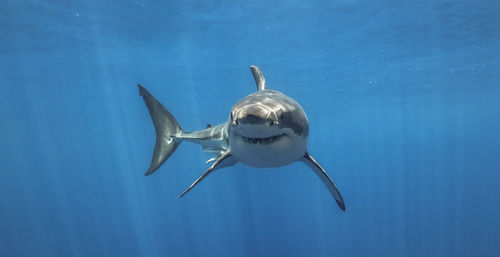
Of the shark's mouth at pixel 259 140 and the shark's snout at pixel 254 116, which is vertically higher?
the shark's snout at pixel 254 116

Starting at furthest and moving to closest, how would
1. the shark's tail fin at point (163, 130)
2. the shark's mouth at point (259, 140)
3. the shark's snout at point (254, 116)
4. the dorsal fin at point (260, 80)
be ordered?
1. the shark's tail fin at point (163, 130)
2. the dorsal fin at point (260, 80)
3. the shark's mouth at point (259, 140)
4. the shark's snout at point (254, 116)

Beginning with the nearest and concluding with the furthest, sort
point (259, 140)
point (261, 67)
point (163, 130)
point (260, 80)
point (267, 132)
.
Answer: point (267, 132) < point (259, 140) < point (260, 80) < point (163, 130) < point (261, 67)

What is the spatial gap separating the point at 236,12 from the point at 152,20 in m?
4.01

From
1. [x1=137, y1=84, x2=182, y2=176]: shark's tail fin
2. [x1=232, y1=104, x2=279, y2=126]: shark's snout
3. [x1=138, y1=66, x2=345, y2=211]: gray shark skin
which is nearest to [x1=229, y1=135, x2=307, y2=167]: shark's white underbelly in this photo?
[x1=138, y1=66, x2=345, y2=211]: gray shark skin

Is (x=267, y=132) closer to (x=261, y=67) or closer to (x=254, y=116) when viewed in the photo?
(x=254, y=116)

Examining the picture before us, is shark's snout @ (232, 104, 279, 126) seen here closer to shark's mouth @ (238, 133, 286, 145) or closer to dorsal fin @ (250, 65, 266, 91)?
shark's mouth @ (238, 133, 286, 145)

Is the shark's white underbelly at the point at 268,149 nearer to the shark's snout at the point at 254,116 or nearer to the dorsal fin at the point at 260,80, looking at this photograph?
the shark's snout at the point at 254,116

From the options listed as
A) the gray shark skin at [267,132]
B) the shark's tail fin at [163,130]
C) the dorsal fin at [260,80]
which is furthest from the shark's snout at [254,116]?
the shark's tail fin at [163,130]

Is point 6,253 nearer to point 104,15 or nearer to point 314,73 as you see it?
point 104,15

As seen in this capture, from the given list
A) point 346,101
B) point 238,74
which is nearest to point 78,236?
point 238,74

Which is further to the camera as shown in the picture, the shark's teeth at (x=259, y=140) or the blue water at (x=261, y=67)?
the blue water at (x=261, y=67)

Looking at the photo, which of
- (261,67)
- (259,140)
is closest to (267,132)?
(259,140)

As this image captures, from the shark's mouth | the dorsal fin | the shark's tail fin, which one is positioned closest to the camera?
the shark's mouth

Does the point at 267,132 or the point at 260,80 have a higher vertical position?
the point at 260,80
